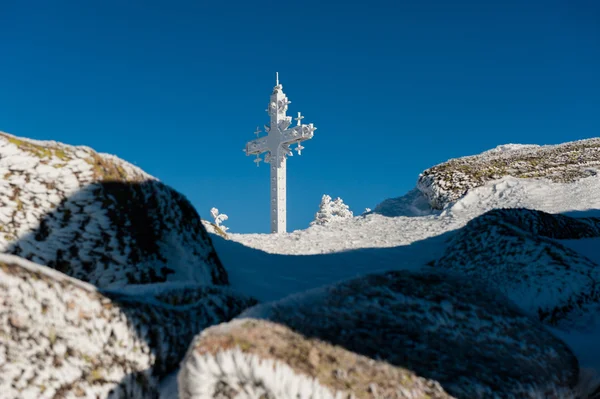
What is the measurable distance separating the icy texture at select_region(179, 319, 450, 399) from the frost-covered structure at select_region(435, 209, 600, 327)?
2249mm

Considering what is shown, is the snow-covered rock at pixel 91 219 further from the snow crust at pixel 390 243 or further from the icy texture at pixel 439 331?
the icy texture at pixel 439 331

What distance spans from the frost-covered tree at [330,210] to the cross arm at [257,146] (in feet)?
48.3

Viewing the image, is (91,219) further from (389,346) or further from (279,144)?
(279,144)

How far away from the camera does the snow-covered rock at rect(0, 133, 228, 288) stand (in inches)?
136

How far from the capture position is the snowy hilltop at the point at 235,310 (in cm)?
201

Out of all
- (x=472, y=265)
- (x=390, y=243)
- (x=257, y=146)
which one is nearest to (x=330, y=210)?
(x=257, y=146)

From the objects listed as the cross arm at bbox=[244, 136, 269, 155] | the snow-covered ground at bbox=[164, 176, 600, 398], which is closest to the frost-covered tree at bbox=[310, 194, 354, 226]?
the cross arm at bbox=[244, 136, 269, 155]

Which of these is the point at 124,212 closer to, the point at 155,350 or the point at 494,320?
the point at 155,350

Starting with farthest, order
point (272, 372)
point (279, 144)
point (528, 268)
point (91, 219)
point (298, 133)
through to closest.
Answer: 1. point (279, 144)
2. point (298, 133)
3. point (528, 268)
4. point (91, 219)
5. point (272, 372)

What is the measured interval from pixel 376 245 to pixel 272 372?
24.6 feet

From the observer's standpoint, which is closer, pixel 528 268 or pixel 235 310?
pixel 235 310

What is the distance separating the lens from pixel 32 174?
3.74m

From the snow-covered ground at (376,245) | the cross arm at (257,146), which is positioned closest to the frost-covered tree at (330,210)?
the cross arm at (257,146)

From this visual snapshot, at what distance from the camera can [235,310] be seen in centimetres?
315
